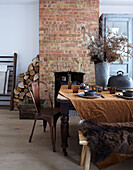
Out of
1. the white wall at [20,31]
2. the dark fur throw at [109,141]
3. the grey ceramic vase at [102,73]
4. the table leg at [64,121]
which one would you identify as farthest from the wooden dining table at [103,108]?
the white wall at [20,31]

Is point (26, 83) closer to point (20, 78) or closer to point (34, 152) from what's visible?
point (20, 78)

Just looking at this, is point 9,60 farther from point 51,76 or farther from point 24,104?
point 24,104

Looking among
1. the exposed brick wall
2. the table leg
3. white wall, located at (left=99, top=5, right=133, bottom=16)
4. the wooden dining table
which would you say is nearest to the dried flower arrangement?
the wooden dining table

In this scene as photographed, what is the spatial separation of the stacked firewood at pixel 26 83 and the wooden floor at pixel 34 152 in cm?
124

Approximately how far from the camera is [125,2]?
14.8 ft

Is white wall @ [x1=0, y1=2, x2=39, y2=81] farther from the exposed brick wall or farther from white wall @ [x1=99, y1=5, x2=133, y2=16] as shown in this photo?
white wall @ [x1=99, y1=5, x2=133, y2=16]

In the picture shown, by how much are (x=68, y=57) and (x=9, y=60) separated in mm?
1752

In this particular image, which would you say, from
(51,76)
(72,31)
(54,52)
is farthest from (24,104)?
(72,31)

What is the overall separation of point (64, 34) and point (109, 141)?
3.28 m

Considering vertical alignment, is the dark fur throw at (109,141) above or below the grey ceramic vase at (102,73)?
below

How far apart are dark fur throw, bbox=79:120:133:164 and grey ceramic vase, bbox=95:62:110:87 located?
1.16m

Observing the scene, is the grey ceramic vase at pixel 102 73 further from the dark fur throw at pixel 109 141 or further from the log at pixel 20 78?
the log at pixel 20 78

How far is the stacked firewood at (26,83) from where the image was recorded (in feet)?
14.4

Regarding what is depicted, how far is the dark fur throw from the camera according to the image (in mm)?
1451
